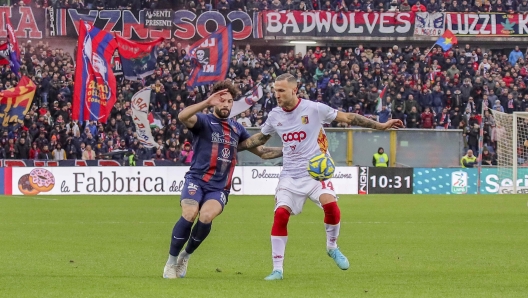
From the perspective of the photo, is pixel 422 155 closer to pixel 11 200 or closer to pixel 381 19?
pixel 381 19

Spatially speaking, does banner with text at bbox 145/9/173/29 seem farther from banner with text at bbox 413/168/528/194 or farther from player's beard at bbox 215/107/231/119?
player's beard at bbox 215/107/231/119

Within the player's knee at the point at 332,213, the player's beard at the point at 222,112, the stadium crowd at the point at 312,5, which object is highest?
the stadium crowd at the point at 312,5

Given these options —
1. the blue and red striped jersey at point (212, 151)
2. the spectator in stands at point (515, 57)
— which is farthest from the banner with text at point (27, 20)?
the blue and red striped jersey at point (212, 151)

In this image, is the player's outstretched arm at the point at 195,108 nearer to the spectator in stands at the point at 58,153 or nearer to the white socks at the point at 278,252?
the white socks at the point at 278,252

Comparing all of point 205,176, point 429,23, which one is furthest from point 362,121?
point 429,23

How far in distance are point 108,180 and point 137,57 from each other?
432cm

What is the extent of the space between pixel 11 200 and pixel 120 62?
22.3ft

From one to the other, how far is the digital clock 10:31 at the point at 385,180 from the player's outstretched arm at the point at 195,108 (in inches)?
827

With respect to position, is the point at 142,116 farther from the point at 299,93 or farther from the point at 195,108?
the point at 195,108

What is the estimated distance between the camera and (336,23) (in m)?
41.9

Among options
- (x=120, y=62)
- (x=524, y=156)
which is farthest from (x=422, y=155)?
(x=120, y=62)

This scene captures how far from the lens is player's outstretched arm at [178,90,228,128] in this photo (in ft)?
30.0

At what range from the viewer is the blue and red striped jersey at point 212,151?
975 centimetres

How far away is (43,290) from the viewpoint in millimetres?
8406
